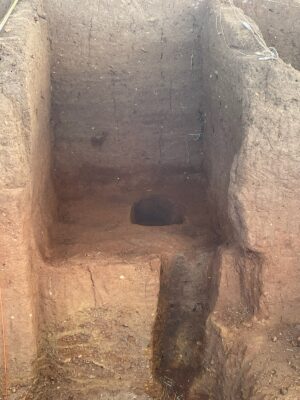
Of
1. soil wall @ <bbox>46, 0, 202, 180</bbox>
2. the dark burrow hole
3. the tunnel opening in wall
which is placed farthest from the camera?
the dark burrow hole

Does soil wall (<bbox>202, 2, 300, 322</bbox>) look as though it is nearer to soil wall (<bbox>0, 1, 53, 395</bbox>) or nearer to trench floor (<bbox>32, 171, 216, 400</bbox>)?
trench floor (<bbox>32, 171, 216, 400</bbox>)

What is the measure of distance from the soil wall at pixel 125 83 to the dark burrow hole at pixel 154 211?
1.29ft

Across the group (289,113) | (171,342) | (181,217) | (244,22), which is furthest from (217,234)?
(244,22)

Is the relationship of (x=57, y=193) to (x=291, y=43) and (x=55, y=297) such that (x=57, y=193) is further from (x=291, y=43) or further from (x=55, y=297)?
(x=291, y=43)

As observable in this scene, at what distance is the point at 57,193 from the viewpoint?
4754 mm

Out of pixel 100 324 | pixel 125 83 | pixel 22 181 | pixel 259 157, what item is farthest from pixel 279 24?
pixel 100 324

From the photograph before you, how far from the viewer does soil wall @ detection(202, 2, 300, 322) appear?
3307 mm

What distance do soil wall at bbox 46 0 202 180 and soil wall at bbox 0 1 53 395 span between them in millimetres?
388

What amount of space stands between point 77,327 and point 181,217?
1.27m

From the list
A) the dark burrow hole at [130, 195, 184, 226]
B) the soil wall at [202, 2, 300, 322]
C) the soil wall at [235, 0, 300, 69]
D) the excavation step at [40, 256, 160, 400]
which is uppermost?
the soil wall at [235, 0, 300, 69]

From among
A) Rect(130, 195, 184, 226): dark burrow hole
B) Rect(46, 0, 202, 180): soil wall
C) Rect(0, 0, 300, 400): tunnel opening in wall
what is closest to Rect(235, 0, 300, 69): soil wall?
Rect(0, 0, 300, 400): tunnel opening in wall

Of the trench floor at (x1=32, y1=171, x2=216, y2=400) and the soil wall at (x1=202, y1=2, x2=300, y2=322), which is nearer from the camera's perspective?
the soil wall at (x1=202, y1=2, x2=300, y2=322)

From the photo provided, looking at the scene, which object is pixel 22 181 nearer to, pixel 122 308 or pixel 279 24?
pixel 122 308

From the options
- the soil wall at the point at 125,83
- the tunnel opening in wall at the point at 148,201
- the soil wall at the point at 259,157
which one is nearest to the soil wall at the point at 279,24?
the tunnel opening in wall at the point at 148,201
